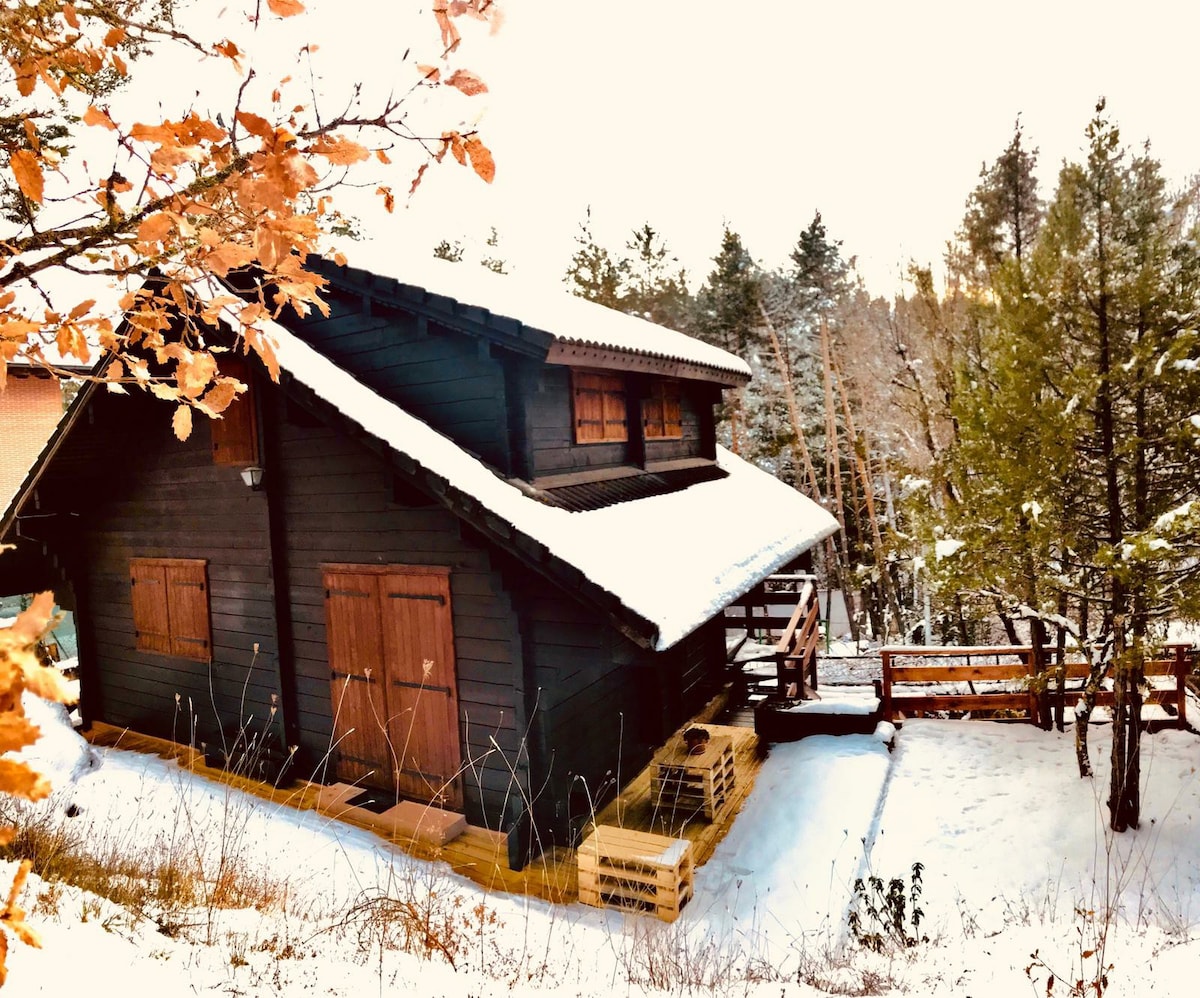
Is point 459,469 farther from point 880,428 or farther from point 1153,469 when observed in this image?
point 880,428

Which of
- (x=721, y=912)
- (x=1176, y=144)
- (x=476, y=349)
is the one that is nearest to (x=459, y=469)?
(x=476, y=349)

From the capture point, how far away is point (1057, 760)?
10195 millimetres

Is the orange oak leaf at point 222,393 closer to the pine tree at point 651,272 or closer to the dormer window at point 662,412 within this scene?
the dormer window at point 662,412

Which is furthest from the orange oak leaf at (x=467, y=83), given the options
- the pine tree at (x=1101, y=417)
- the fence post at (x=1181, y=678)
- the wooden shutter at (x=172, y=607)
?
the fence post at (x=1181, y=678)

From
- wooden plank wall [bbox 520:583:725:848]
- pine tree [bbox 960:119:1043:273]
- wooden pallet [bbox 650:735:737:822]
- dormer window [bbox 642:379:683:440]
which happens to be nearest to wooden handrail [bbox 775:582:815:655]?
wooden plank wall [bbox 520:583:725:848]

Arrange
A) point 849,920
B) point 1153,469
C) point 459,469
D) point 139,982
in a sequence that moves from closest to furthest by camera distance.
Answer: point 139,982, point 849,920, point 459,469, point 1153,469

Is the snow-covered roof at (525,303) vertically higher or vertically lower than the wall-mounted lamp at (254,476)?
higher

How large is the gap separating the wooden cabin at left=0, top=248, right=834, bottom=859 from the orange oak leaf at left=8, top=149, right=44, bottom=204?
13.8 ft

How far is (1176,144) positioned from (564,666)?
18.0 m

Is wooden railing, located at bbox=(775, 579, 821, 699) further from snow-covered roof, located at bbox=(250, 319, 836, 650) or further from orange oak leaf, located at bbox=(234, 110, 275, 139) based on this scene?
orange oak leaf, located at bbox=(234, 110, 275, 139)

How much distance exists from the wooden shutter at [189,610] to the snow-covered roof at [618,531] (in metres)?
3.23

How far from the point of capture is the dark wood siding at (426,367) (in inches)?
308

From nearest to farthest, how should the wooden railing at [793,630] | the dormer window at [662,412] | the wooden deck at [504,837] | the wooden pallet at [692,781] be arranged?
the wooden deck at [504,837]
the wooden pallet at [692,781]
the wooden railing at [793,630]
the dormer window at [662,412]

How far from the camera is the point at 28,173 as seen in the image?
1.73m
